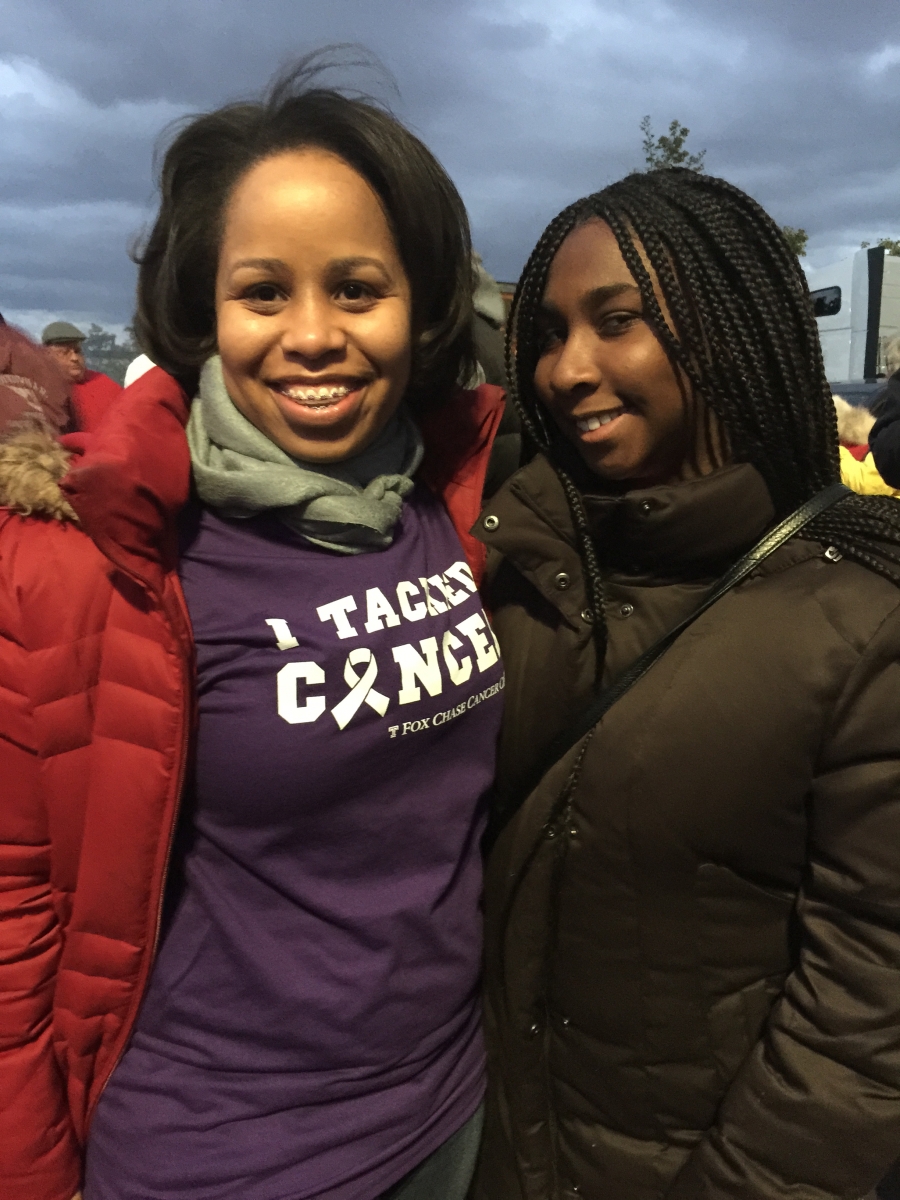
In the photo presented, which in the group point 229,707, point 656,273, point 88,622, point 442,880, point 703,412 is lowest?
point 442,880

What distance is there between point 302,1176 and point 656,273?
148cm

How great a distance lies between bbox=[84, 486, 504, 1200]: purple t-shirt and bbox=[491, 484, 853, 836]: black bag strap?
183 mm

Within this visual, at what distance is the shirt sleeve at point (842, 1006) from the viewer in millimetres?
1130

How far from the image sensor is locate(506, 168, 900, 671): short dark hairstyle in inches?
49.6

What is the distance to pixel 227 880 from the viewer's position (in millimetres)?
1294

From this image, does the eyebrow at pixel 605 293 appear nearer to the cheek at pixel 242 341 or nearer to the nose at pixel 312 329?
the nose at pixel 312 329

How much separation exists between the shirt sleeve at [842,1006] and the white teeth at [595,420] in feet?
1.63

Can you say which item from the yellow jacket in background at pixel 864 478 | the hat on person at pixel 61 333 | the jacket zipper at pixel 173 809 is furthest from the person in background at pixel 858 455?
the hat on person at pixel 61 333

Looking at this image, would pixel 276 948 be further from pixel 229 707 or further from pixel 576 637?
pixel 576 637

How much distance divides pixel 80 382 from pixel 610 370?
176 cm

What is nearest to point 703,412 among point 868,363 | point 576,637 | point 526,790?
point 576,637

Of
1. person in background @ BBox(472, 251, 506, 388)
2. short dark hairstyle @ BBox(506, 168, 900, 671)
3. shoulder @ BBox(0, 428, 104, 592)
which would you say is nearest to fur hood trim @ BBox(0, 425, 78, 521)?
shoulder @ BBox(0, 428, 104, 592)

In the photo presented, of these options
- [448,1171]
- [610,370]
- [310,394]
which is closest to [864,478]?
[610,370]

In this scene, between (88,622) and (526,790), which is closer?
(88,622)
